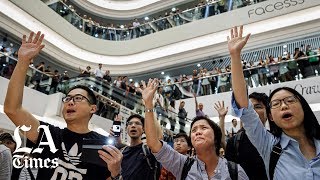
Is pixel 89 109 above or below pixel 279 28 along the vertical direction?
below

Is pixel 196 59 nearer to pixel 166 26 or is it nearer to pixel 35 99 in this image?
pixel 166 26

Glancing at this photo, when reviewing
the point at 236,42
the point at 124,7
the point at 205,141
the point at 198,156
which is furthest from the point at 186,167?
the point at 124,7

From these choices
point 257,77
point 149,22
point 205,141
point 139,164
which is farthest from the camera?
point 149,22

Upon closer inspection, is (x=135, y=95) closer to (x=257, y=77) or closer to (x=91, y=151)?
(x=257, y=77)

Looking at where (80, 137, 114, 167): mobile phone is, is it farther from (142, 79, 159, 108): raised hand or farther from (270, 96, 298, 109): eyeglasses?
(270, 96, 298, 109): eyeglasses

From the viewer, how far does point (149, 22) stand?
46.9ft

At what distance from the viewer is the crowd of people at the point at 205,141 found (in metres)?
1.66

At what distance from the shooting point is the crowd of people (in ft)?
5.45

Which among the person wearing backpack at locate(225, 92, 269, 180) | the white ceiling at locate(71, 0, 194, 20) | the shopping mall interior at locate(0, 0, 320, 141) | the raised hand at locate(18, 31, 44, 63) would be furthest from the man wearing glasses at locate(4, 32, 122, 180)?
the white ceiling at locate(71, 0, 194, 20)

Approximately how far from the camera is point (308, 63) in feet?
27.8

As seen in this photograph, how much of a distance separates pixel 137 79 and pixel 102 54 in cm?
217

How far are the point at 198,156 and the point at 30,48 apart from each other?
130 centimetres

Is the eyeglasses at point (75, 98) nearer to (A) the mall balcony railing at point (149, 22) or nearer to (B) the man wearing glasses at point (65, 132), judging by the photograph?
(B) the man wearing glasses at point (65, 132)

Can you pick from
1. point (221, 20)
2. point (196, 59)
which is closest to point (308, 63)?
point (221, 20)
